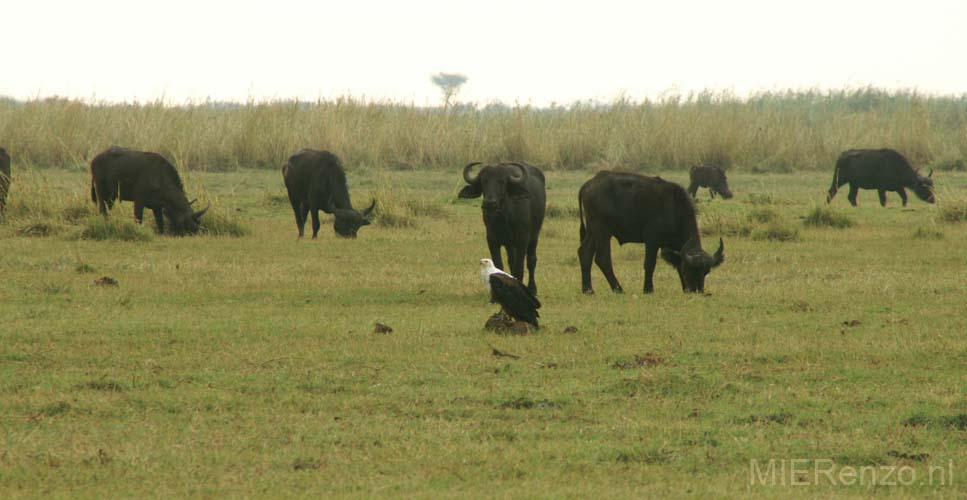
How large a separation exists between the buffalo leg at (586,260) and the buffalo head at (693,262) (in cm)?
69

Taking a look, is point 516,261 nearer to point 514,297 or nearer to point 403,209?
point 514,297

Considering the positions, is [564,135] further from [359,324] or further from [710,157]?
[359,324]

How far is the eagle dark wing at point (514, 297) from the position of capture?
899cm

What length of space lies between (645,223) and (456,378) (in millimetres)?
4366

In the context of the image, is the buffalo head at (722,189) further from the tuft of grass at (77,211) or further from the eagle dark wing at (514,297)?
the eagle dark wing at (514,297)

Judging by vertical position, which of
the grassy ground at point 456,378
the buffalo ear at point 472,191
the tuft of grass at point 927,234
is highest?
the buffalo ear at point 472,191

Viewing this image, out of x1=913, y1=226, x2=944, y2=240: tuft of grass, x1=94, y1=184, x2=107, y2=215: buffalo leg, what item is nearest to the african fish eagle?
x1=913, y1=226, x2=944, y2=240: tuft of grass

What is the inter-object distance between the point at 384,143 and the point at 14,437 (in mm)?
22256

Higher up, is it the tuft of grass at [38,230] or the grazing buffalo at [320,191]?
the grazing buffalo at [320,191]

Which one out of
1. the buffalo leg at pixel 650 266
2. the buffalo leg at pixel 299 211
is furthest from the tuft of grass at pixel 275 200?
the buffalo leg at pixel 650 266

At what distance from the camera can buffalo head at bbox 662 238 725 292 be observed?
11297mm

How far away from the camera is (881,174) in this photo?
22.9 metres

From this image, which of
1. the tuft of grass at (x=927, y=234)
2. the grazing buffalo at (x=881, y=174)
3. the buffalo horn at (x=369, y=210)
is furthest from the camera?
the grazing buffalo at (x=881, y=174)

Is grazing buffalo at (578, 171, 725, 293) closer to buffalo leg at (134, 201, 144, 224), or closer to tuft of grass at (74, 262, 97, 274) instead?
tuft of grass at (74, 262, 97, 274)
